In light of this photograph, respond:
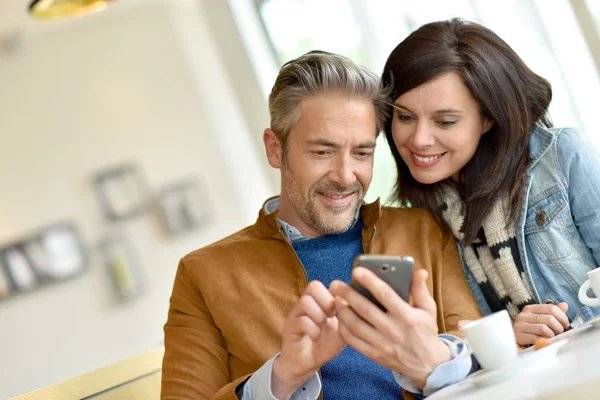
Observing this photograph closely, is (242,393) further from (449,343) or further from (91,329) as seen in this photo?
(91,329)

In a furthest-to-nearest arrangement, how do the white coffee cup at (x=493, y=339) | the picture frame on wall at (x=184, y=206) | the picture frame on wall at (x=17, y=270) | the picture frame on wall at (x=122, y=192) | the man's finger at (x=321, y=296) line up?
1. the picture frame on wall at (x=184, y=206)
2. the picture frame on wall at (x=122, y=192)
3. the picture frame on wall at (x=17, y=270)
4. the man's finger at (x=321, y=296)
5. the white coffee cup at (x=493, y=339)

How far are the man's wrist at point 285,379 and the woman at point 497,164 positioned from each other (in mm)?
603

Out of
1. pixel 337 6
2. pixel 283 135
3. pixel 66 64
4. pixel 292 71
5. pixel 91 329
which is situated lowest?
pixel 91 329

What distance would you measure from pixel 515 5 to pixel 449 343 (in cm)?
201

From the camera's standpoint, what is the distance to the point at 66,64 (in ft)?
15.0

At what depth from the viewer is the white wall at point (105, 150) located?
4.28 meters

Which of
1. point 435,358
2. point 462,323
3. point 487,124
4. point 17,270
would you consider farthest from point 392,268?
point 17,270

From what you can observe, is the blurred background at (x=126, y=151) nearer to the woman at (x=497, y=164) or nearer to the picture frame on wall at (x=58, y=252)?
the picture frame on wall at (x=58, y=252)

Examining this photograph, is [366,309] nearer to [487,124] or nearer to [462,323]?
[462,323]

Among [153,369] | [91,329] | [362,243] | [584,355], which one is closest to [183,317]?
[153,369]

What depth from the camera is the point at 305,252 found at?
1771 mm

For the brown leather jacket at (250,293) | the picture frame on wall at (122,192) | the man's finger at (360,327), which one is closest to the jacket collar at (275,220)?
the brown leather jacket at (250,293)

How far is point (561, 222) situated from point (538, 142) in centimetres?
20

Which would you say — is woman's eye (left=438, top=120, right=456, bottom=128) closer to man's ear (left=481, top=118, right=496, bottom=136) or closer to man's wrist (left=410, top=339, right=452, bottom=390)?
man's ear (left=481, top=118, right=496, bottom=136)
